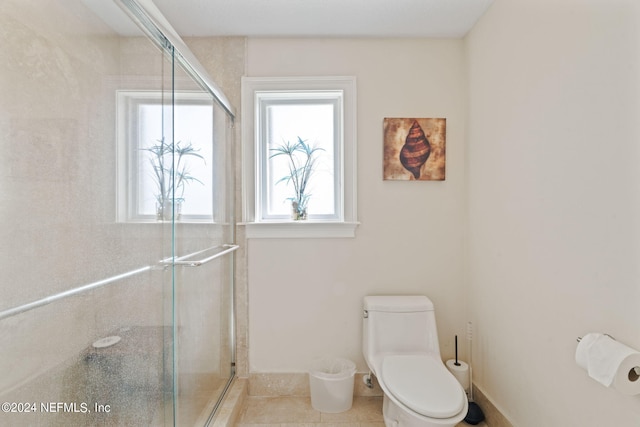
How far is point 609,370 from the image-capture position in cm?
101

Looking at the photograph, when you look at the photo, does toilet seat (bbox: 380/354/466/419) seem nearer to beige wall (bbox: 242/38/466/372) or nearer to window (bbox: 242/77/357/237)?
beige wall (bbox: 242/38/466/372)

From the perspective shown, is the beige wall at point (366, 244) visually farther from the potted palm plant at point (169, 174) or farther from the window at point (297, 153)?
the potted palm plant at point (169, 174)

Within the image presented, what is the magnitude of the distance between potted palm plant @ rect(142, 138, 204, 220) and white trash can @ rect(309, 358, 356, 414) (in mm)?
1292

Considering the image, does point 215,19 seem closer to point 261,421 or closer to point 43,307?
point 43,307

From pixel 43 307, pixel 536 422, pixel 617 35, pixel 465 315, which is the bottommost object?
pixel 536 422

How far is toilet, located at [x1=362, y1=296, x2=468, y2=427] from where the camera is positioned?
1.50m

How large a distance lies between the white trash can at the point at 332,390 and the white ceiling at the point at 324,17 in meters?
2.07

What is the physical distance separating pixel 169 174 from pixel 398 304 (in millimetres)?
1460

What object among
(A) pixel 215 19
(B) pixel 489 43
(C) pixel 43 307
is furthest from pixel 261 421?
(B) pixel 489 43

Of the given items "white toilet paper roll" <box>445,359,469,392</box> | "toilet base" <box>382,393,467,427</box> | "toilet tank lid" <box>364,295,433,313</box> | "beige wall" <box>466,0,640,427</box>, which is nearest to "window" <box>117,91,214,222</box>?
"toilet tank lid" <box>364,295,433,313</box>

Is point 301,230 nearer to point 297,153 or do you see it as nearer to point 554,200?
point 297,153

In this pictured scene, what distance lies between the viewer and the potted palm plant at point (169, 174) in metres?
1.27

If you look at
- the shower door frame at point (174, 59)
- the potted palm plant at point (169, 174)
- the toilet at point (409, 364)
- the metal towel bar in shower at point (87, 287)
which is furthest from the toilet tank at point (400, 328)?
the potted palm plant at point (169, 174)

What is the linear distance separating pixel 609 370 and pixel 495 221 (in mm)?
964
